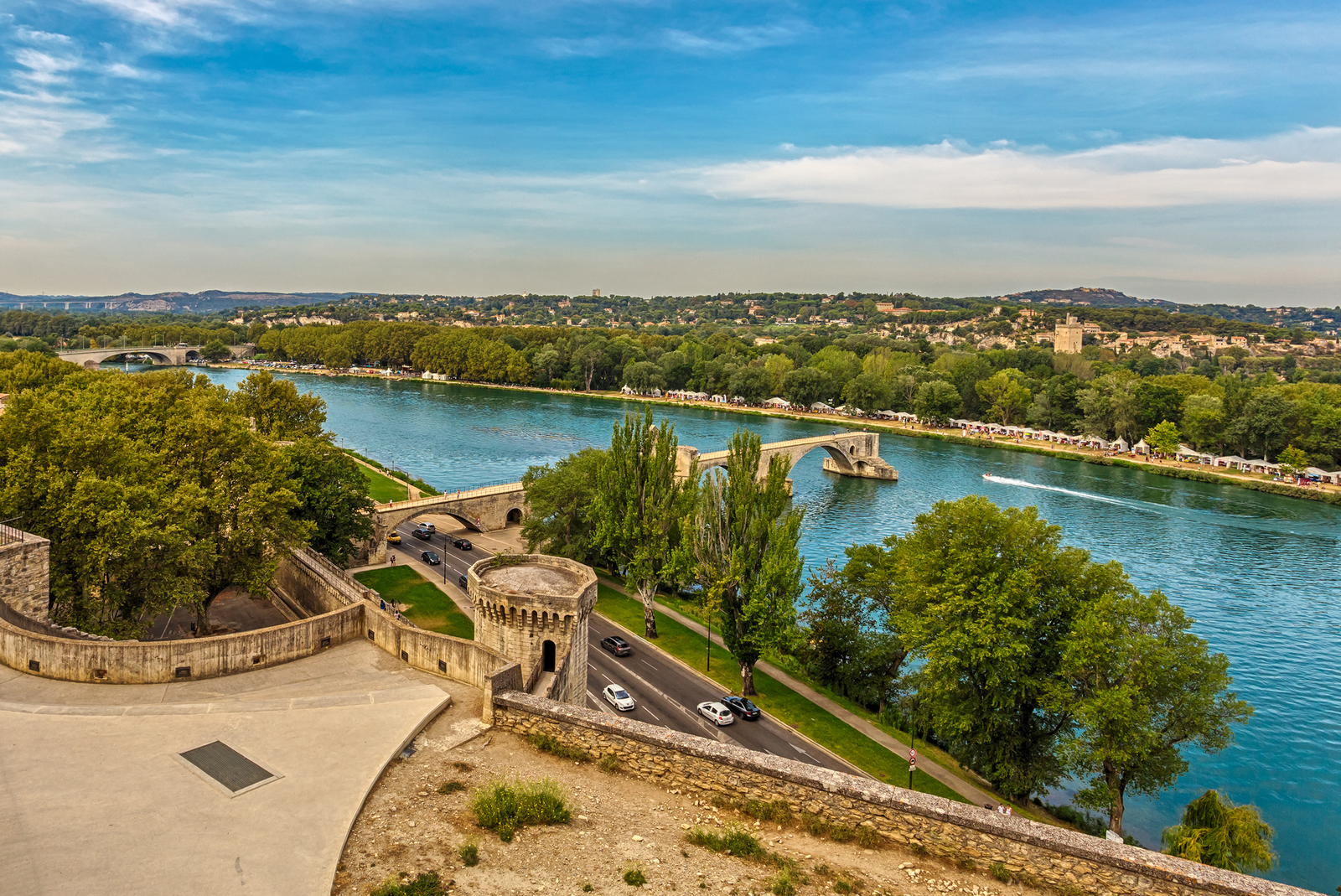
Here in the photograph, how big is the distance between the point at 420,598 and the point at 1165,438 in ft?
328

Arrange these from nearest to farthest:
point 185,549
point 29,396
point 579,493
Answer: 1. point 185,549
2. point 29,396
3. point 579,493

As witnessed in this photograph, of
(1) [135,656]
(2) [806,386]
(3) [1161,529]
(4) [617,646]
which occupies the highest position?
(2) [806,386]

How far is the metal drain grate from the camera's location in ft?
51.8

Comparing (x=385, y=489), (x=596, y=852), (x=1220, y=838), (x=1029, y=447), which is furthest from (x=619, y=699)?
→ (x=1029, y=447)

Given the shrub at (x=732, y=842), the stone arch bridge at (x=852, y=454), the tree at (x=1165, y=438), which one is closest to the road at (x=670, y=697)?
the shrub at (x=732, y=842)

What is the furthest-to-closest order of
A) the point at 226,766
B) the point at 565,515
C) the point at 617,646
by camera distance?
the point at 565,515 < the point at 617,646 < the point at 226,766

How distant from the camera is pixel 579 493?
47.7 m

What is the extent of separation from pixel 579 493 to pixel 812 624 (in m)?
17.1

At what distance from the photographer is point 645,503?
39625 millimetres

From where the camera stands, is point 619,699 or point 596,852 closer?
point 596,852

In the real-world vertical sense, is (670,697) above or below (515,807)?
below

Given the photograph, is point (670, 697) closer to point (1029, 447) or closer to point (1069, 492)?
point (1069, 492)

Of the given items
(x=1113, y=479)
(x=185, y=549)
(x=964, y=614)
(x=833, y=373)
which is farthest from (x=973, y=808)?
(x=833, y=373)

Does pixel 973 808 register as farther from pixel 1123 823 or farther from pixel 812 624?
pixel 812 624
